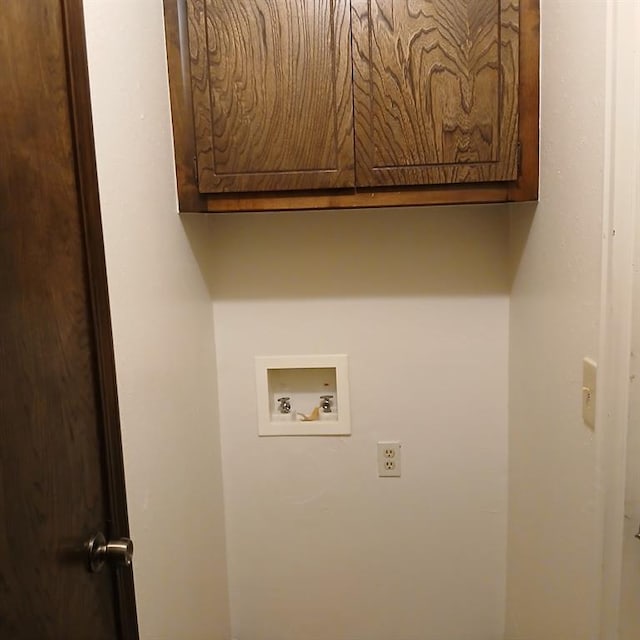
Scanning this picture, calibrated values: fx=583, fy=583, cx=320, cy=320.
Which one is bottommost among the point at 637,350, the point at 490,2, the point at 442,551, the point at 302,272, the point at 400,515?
the point at 442,551

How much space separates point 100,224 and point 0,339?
12.7 inches

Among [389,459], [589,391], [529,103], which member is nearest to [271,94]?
[529,103]

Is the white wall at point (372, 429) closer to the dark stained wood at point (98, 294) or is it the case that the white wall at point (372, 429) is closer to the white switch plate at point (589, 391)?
the white switch plate at point (589, 391)

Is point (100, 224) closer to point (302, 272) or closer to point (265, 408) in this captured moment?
point (302, 272)

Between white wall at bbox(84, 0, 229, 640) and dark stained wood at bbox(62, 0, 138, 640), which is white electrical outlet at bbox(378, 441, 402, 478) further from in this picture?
dark stained wood at bbox(62, 0, 138, 640)

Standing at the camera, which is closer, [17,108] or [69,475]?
[17,108]

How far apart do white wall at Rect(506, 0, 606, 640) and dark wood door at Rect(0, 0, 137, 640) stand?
828 mm

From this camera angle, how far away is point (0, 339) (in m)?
0.68

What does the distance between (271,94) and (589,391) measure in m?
0.92

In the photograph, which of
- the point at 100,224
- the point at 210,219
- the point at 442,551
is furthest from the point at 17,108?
the point at 442,551

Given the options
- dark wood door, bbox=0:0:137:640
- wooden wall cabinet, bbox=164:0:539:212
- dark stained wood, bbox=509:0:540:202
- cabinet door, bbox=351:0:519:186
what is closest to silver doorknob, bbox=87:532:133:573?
dark wood door, bbox=0:0:137:640

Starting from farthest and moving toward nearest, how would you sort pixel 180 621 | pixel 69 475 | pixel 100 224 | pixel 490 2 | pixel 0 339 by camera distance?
pixel 180 621 < pixel 490 2 < pixel 100 224 < pixel 69 475 < pixel 0 339

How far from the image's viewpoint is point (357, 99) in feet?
4.29

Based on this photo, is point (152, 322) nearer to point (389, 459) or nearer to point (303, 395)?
point (303, 395)
